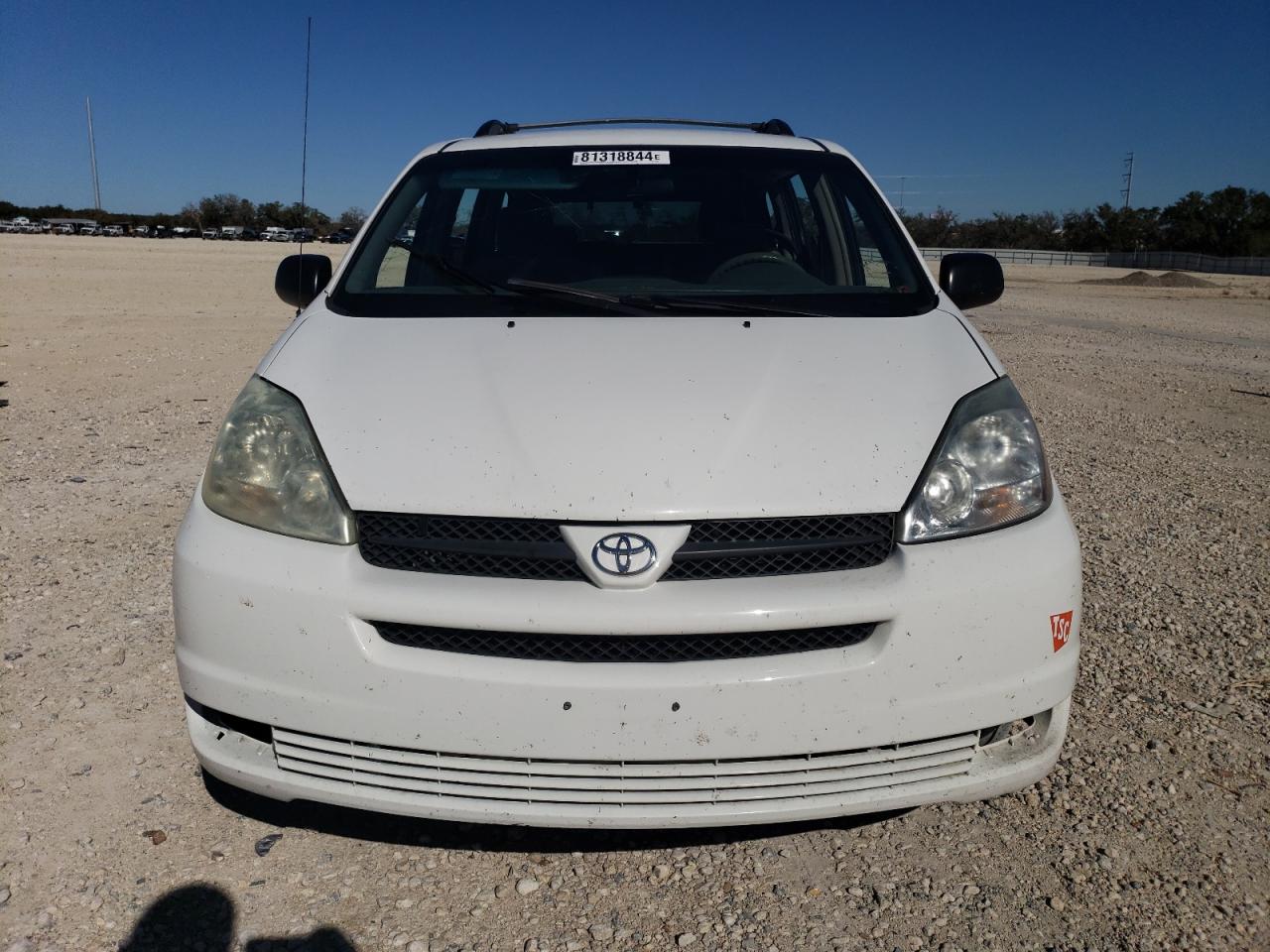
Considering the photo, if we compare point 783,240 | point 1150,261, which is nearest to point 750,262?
point 783,240

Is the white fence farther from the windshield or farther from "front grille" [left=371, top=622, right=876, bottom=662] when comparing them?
"front grille" [left=371, top=622, right=876, bottom=662]

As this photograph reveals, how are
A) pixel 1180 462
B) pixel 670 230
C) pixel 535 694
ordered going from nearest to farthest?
pixel 535 694 < pixel 670 230 < pixel 1180 462

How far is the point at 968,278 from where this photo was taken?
3.22m

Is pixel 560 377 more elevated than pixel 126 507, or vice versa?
pixel 560 377

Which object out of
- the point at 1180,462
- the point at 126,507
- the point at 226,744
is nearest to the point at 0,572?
the point at 126,507

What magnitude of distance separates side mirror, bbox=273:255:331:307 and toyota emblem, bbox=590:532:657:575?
Answer: 1677 millimetres

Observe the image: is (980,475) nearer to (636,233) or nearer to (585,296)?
(585,296)

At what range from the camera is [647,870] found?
2309 mm

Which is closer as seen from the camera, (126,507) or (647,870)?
(647,870)

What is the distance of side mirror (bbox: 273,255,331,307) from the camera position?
10.5 feet

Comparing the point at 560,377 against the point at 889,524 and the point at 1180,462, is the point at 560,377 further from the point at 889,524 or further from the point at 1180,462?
the point at 1180,462

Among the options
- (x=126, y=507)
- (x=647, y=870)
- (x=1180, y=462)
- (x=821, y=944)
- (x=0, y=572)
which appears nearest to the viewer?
(x=821, y=944)

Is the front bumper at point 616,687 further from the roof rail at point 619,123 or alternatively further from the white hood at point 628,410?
the roof rail at point 619,123

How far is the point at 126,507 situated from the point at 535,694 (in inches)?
→ 149
